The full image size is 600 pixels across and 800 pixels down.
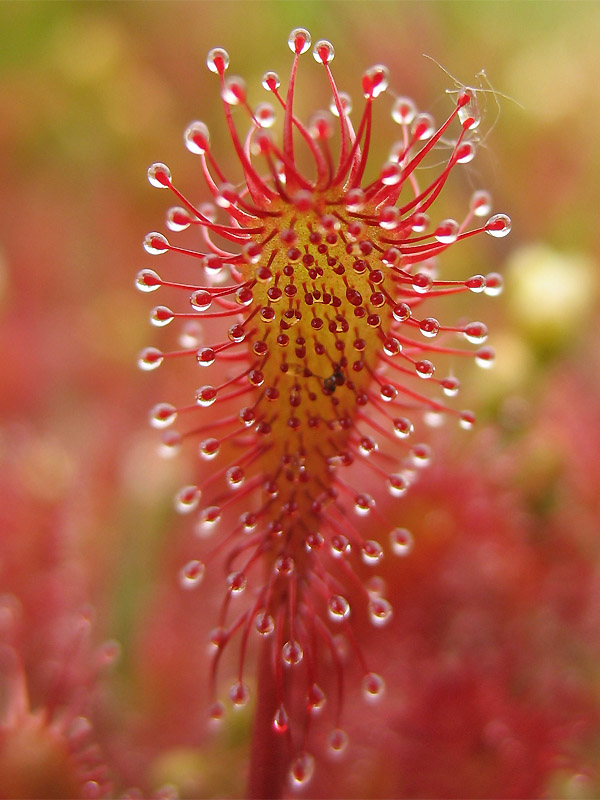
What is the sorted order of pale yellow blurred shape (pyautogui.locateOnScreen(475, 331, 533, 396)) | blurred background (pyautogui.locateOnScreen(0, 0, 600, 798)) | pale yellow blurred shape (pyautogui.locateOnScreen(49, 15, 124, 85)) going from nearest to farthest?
blurred background (pyautogui.locateOnScreen(0, 0, 600, 798)), pale yellow blurred shape (pyautogui.locateOnScreen(475, 331, 533, 396)), pale yellow blurred shape (pyautogui.locateOnScreen(49, 15, 124, 85))

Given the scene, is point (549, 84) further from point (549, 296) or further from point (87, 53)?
point (87, 53)

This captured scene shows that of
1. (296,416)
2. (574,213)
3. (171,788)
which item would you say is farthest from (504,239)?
(171,788)

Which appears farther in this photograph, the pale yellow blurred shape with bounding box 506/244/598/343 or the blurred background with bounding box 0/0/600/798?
the pale yellow blurred shape with bounding box 506/244/598/343

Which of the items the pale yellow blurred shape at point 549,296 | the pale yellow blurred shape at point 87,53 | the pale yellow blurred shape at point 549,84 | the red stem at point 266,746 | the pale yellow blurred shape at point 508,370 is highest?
the pale yellow blurred shape at point 549,84

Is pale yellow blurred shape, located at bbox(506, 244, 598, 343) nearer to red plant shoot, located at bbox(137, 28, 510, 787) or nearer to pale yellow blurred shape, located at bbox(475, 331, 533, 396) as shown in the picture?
pale yellow blurred shape, located at bbox(475, 331, 533, 396)

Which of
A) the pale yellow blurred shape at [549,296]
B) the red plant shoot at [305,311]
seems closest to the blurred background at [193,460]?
the pale yellow blurred shape at [549,296]

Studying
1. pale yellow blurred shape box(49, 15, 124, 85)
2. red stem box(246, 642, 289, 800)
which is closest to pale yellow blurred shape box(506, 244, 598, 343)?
red stem box(246, 642, 289, 800)

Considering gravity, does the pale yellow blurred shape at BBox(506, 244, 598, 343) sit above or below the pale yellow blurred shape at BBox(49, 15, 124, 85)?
below

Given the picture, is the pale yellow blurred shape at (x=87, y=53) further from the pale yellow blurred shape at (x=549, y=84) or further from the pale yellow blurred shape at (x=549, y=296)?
the pale yellow blurred shape at (x=549, y=296)
